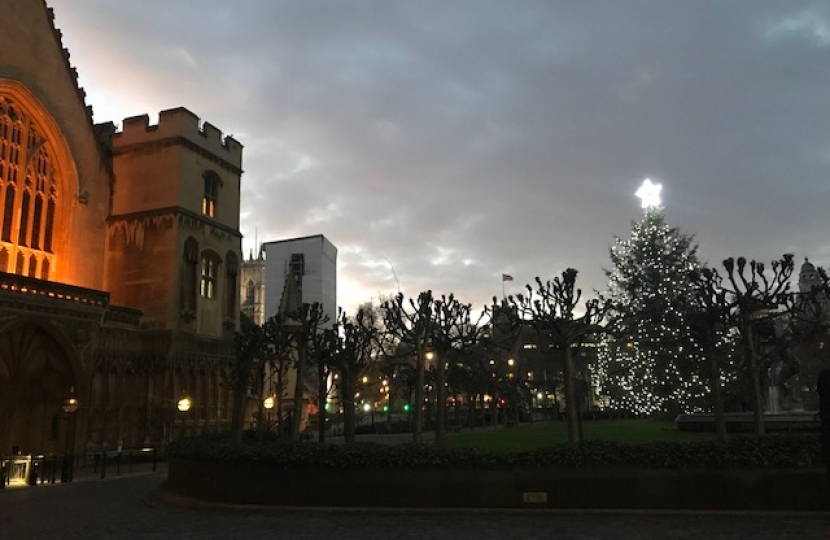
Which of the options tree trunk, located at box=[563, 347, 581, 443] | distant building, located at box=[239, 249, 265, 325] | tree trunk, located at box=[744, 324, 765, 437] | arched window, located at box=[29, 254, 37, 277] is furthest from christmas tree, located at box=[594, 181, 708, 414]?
distant building, located at box=[239, 249, 265, 325]

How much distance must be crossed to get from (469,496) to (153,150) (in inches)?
1177

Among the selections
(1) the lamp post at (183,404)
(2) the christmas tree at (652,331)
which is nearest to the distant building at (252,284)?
(2) the christmas tree at (652,331)

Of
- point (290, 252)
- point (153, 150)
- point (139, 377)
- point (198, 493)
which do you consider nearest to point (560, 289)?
point (198, 493)

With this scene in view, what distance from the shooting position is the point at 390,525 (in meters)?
12.8

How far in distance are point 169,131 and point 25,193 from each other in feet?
27.9

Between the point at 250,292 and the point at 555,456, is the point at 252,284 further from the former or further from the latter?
the point at 555,456

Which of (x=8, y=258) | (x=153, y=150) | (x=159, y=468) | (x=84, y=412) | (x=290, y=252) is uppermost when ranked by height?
(x=290, y=252)

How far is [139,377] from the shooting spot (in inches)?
1284

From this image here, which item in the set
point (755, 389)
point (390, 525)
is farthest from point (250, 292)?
point (390, 525)

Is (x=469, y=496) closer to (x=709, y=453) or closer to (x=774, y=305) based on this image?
(x=709, y=453)

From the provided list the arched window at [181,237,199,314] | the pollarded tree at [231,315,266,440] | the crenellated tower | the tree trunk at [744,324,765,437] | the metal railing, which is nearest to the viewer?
the tree trunk at [744,324,765,437]

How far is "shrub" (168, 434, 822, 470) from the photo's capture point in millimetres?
13234

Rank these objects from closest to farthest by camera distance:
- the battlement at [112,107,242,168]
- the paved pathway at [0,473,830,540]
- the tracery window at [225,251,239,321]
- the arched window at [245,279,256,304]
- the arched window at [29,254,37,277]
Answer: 1. the paved pathway at [0,473,830,540]
2. the arched window at [29,254,37,277]
3. the battlement at [112,107,242,168]
4. the tracery window at [225,251,239,321]
5. the arched window at [245,279,256,304]

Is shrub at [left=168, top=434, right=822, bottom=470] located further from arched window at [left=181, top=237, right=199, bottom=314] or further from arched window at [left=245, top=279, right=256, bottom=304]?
arched window at [left=245, top=279, right=256, bottom=304]
